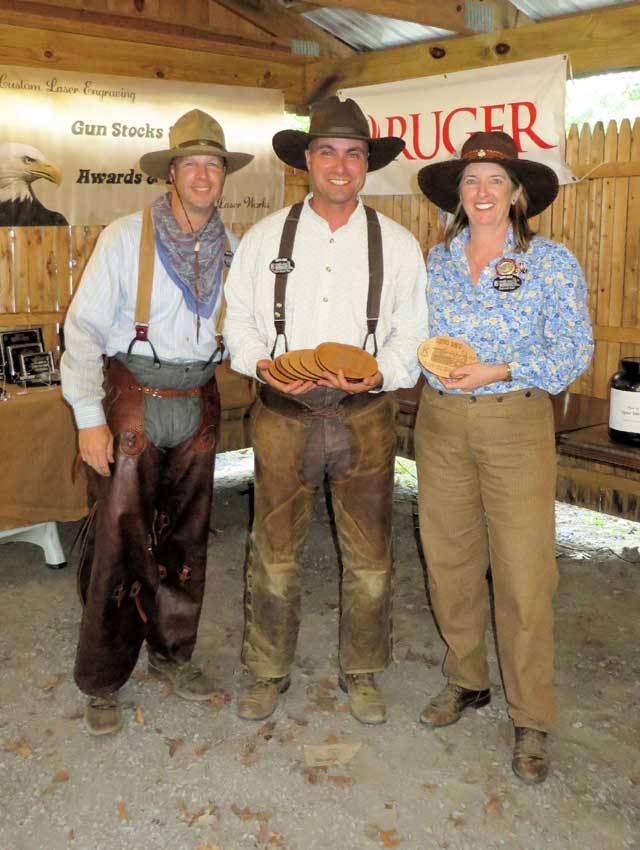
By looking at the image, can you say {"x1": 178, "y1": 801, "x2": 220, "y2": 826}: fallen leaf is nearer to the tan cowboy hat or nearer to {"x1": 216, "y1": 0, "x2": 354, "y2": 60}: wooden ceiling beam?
the tan cowboy hat

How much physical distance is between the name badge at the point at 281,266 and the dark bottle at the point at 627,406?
1854mm

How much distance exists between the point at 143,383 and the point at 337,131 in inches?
45.3

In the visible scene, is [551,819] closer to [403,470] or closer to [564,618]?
[564,618]

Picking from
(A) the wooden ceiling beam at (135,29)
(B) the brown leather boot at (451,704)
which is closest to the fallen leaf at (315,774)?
(B) the brown leather boot at (451,704)

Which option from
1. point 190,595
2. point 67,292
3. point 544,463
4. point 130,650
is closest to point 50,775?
point 130,650

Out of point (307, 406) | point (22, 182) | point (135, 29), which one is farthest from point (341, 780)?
point (135, 29)

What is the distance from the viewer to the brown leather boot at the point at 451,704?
11.4 feet

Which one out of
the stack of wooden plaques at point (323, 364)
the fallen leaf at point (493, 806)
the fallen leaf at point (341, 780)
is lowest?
the fallen leaf at point (493, 806)

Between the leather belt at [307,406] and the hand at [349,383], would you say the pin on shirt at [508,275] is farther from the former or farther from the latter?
the leather belt at [307,406]

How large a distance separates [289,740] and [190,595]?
27.5 inches

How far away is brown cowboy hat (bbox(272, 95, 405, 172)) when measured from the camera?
3.14 m

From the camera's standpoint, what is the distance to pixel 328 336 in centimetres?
319

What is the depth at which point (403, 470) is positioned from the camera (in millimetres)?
7641

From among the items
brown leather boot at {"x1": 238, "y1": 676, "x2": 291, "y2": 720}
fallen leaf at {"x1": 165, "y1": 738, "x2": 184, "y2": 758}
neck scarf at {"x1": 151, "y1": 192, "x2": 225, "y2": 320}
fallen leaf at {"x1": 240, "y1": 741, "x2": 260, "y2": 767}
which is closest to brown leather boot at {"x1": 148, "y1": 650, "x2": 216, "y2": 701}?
brown leather boot at {"x1": 238, "y1": 676, "x2": 291, "y2": 720}
